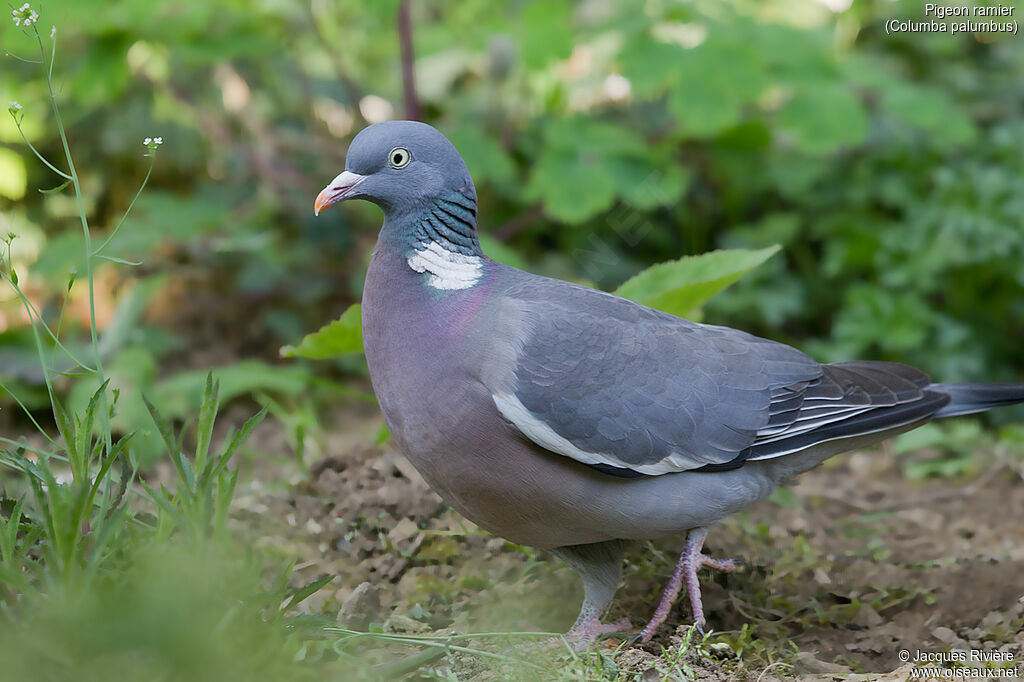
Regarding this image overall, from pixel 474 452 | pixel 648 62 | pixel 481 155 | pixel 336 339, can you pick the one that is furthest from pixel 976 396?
pixel 481 155

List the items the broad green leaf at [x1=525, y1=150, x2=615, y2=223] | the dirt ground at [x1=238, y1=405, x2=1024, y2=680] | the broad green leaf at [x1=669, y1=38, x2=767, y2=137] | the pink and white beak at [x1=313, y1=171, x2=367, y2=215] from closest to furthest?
1. the pink and white beak at [x1=313, y1=171, x2=367, y2=215]
2. the dirt ground at [x1=238, y1=405, x2=1024, y2=680]
3. the broad green leaf at [x1=669, y1=38, x2=767, y2=137]
4. the broad green leaf at [x1=525, y1=150, x2=615, y2=223]

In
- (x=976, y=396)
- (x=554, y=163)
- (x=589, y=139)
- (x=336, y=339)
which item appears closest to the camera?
(x=976, y=396)

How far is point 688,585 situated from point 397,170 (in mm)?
1459

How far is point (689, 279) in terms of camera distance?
139 inches

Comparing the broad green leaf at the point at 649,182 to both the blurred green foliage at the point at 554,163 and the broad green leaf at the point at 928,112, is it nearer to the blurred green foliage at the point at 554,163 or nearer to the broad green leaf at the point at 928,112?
the blurred green foliage at the point at 554,163

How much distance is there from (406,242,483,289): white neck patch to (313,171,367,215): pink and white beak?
25cm

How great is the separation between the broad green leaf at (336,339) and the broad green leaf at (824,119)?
2.72 meters

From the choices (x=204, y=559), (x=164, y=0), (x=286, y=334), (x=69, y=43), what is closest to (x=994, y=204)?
(x=286, y=334)

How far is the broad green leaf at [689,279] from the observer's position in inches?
135

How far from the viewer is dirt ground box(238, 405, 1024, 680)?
9.64ft

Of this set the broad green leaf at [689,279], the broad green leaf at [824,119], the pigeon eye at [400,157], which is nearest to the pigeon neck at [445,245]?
the pigeon eye at [400,157]

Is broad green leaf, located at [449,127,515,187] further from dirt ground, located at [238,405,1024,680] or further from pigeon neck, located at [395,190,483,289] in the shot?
pigeon neck, located at [395,190,483,289]

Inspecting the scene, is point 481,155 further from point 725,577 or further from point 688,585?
point 688,585

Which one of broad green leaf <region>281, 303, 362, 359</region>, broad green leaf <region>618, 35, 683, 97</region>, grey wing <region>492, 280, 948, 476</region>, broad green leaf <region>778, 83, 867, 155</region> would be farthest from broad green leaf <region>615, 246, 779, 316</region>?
broad green leaf <region>778, 83, 867, 155</region>
